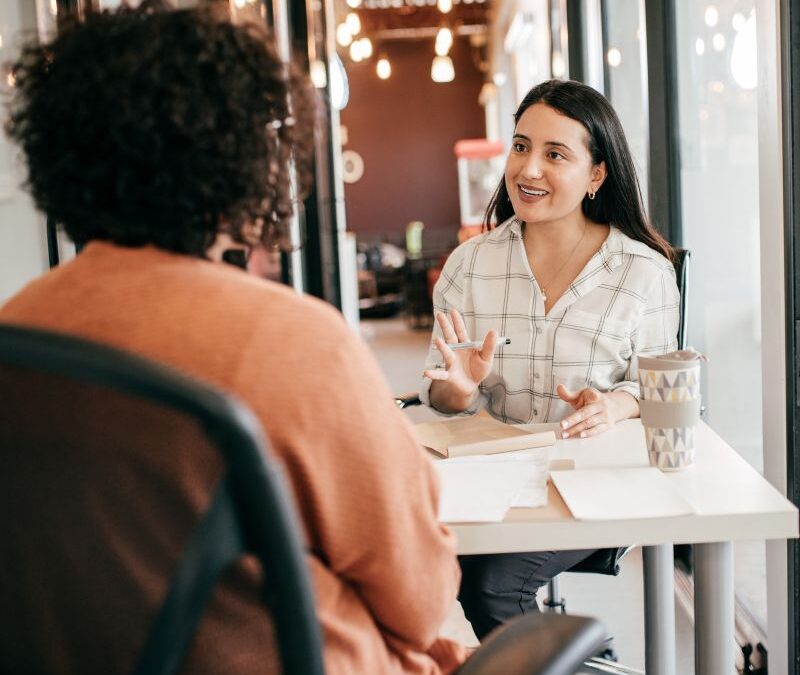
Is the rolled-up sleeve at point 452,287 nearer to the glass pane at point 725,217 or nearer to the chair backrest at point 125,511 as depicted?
the glass pane at point 725,217

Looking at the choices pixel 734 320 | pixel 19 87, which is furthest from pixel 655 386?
pixel 734 320

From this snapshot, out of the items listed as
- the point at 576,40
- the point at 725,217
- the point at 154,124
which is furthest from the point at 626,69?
the point at 154,124

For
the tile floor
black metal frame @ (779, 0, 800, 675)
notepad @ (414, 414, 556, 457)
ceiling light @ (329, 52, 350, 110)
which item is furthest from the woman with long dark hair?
ceiling light @ (329, 52, 350, 110)

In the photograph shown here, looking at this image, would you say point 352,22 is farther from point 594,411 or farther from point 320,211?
point 594,411

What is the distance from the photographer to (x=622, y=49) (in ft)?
13.0

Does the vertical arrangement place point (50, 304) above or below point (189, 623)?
above

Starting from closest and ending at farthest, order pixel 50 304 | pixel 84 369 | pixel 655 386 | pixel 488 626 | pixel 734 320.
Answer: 1. pixel 84 369
2. pixel 50 304
3. pixel 655 386
4. pixel 488 626
5. pixel 734 320

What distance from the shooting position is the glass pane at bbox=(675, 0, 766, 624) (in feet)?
8.38

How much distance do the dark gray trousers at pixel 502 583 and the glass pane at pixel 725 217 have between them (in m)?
0.99

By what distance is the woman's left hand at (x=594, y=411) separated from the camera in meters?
1.64

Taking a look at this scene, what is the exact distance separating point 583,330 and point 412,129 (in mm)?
12486

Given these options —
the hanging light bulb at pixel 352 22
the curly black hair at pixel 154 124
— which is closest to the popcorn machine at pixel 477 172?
the hanging light bulb at pixel 352 22

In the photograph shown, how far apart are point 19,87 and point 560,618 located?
0.79 meters

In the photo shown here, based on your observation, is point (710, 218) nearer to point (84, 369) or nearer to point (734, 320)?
point (734, 320)
